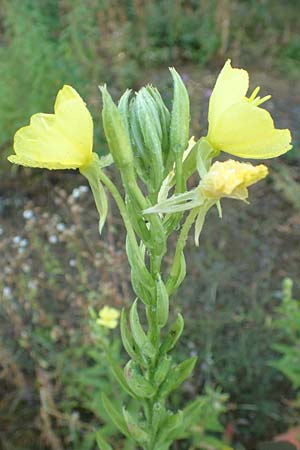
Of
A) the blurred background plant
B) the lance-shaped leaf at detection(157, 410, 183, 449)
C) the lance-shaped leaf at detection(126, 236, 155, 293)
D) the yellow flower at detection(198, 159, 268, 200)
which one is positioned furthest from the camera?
the blurred background plant

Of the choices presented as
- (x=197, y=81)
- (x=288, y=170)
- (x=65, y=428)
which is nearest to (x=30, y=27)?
(x=197, y=81)

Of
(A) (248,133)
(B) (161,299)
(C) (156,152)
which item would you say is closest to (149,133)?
(C) (156,152)

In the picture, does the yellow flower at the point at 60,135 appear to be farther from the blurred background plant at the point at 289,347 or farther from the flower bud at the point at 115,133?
the blurred background plant at the point at 289,347

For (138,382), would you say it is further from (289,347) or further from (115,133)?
(289,347)

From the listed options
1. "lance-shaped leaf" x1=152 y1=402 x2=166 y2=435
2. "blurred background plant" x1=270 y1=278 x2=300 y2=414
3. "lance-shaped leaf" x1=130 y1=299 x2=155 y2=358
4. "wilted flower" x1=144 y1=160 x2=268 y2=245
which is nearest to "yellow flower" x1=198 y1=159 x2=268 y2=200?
"wilted flower" x1=144 y1=160 x2=268 y2=245

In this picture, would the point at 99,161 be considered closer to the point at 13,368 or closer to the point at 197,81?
the point at 13,368

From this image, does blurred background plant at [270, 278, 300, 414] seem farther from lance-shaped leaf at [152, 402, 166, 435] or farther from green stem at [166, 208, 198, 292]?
green stem at [166, 208, 198, 292]
